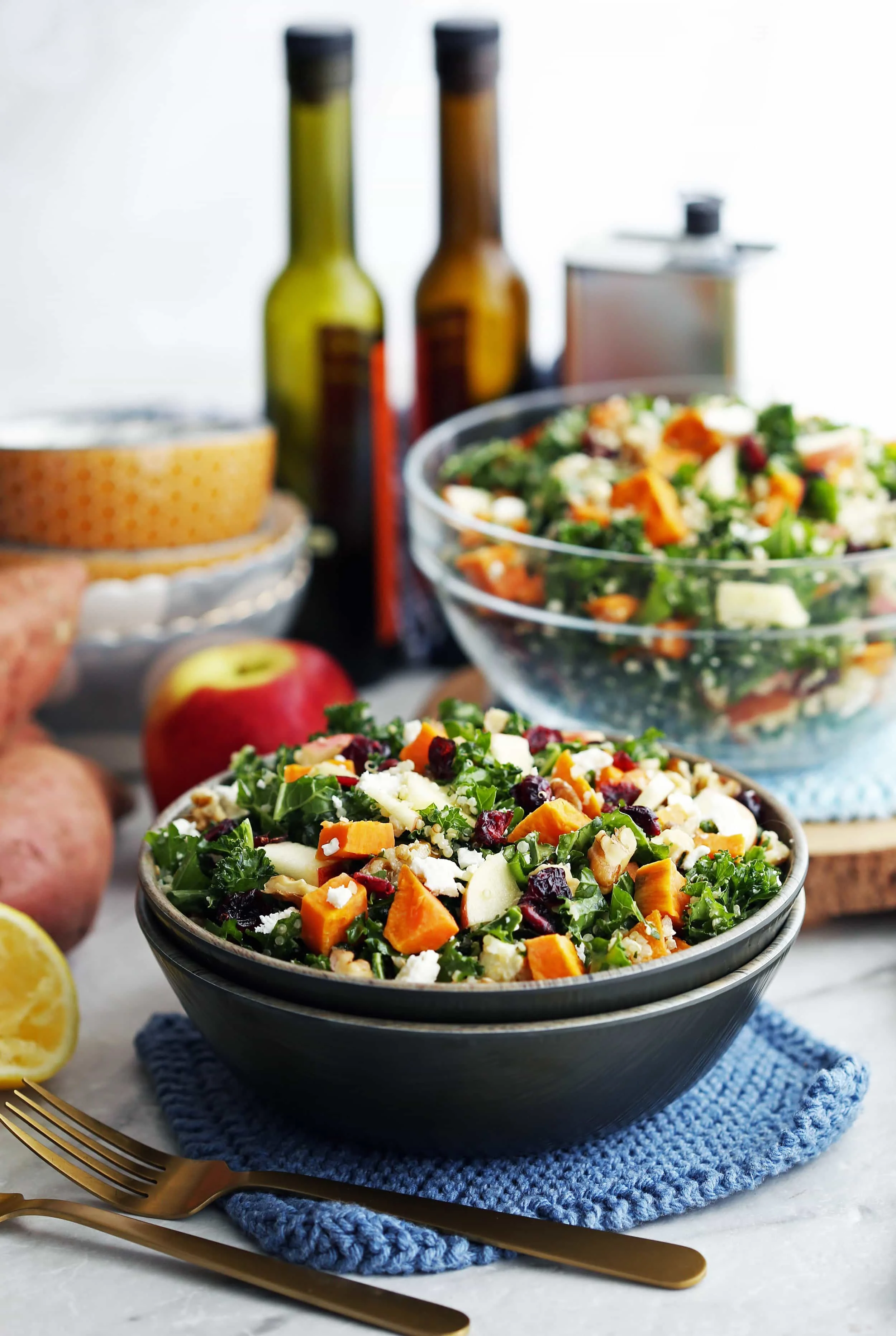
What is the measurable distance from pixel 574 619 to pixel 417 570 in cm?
70

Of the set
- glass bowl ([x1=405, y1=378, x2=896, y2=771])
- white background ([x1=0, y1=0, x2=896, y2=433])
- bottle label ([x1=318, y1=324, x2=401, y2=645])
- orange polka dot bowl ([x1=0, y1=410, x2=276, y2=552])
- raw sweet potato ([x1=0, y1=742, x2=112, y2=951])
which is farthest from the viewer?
white background ([x1=0, y1=0, x2=896, y2=433])

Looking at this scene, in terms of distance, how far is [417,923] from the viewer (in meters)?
1.03

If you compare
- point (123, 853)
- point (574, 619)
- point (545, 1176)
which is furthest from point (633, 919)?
point (123, 853)

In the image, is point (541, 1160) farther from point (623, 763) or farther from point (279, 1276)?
point (623, 763)

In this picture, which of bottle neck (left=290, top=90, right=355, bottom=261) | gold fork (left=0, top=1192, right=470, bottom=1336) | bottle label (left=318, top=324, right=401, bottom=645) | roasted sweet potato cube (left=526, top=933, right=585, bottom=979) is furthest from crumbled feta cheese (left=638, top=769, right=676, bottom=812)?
bottle neck (left=290, top=90, right=355, bottom=261)

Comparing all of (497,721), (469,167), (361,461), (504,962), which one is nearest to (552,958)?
(504,962)

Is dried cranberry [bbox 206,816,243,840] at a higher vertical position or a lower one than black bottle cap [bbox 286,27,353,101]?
lower

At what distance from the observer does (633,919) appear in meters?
1.07

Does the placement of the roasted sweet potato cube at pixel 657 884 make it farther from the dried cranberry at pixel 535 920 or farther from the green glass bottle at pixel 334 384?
the green glass bottle at pixel 334 384

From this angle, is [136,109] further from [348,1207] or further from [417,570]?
[348,1207]

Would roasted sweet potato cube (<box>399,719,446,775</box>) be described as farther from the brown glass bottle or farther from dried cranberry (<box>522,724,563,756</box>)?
the brown glass bottle

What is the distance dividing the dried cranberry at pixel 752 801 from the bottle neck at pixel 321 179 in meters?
1.13

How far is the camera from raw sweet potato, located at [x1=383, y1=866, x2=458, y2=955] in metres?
1.03

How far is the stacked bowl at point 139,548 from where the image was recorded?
183 cm
